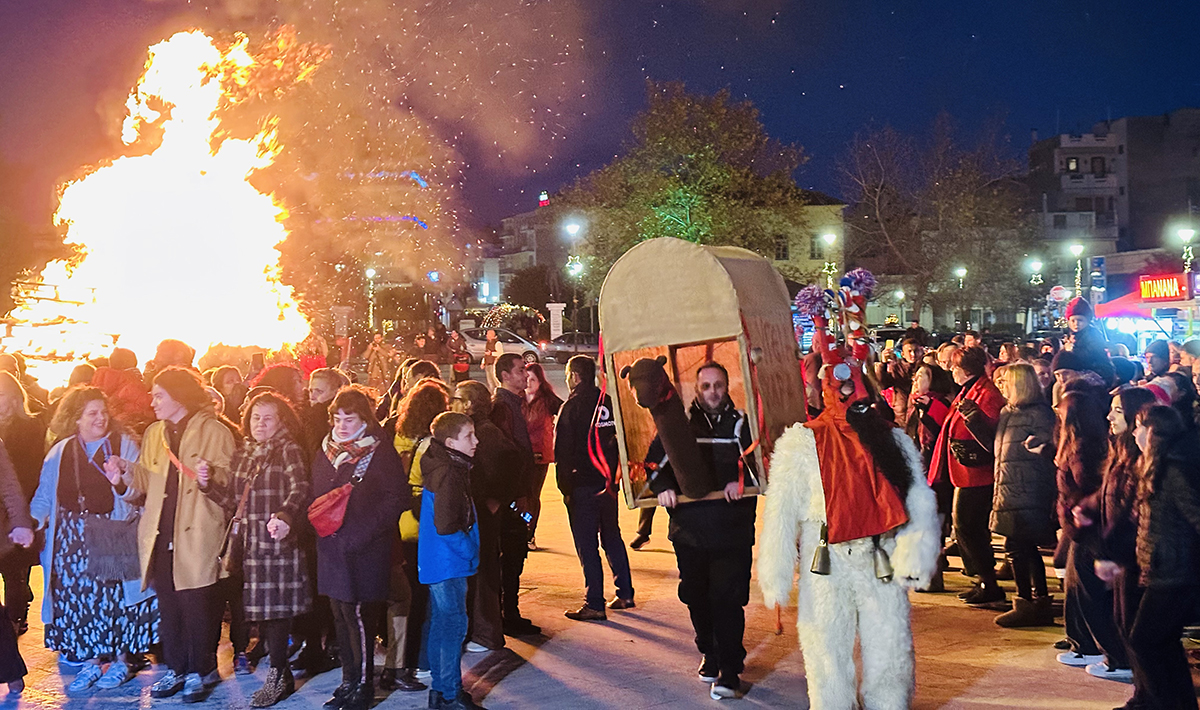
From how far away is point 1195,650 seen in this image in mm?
6613

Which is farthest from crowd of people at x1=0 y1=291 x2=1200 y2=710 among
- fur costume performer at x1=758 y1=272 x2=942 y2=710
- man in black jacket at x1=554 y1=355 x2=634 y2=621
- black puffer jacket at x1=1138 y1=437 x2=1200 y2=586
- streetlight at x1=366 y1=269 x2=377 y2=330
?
streetlight at x1=366 y1=269 x2=377 y2=330

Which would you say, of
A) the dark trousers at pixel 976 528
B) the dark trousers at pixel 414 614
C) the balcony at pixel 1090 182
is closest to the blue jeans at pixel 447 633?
the dark trousers at pixel 414 614

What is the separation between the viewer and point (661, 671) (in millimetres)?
6512

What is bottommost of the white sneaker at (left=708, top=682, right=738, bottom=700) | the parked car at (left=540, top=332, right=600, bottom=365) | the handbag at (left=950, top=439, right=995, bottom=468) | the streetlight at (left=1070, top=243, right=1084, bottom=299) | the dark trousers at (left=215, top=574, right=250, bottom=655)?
the white sneaker at (left=708, top=682, right=738, bottom=700)

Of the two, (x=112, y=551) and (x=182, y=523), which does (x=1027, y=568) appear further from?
(x=112, y=551)

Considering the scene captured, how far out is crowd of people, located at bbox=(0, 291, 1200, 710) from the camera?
17.9ft

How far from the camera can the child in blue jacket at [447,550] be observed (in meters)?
5.77

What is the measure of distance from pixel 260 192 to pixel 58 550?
33.8 ft

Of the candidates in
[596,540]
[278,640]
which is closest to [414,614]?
[278,640]

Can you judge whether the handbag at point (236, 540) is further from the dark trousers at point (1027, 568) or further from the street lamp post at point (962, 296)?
the street lamp post at point (962, 296)

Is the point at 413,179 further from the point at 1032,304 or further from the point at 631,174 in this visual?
the point at 1032,304

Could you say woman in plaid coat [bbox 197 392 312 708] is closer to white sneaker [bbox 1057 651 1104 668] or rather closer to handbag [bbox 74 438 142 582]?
handbag [bbox 74 438 142 582]

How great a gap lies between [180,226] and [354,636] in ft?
36.8

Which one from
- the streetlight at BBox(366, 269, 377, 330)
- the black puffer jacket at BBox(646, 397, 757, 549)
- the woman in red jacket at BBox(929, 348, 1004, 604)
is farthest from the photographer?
the streetlight at BBox(366, 269, 377, 330)
